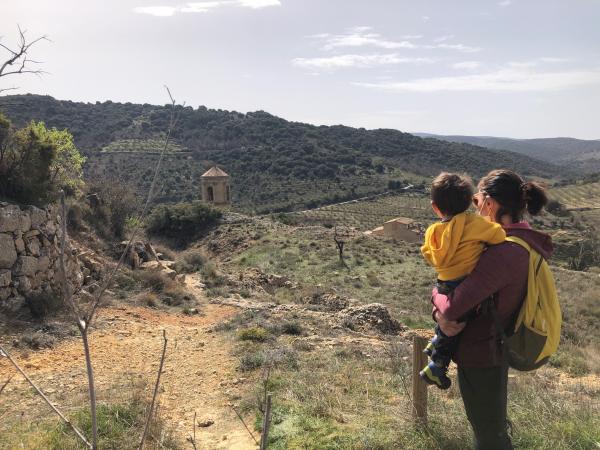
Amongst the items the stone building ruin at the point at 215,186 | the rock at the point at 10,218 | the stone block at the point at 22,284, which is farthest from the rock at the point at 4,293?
the stone building ruin at the point at 215,186

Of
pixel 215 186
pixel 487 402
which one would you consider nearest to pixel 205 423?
pixel 487 402

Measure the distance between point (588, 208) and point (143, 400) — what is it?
2389 inches

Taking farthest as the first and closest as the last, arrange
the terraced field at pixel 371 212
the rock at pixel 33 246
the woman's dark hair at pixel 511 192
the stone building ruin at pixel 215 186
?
the terraced field at pixel 371 212 < the stone building ruin at pixel 215 186 < the rock at pixel 33 246 < the woman's dark hair at pixel 511 192

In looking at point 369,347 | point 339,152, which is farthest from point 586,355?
point 339,152

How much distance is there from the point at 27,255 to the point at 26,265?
0.23 m

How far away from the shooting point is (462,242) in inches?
89.2

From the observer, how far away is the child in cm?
224

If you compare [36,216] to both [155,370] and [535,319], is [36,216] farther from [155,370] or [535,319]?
[535,319]

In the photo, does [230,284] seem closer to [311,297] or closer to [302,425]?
[311,297]

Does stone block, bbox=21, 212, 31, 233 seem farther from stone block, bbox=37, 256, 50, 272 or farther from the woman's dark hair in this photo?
the woman's dark hair

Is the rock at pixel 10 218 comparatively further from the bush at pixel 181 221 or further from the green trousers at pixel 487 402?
the bush at pixel 181 221

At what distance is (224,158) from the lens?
192 ft

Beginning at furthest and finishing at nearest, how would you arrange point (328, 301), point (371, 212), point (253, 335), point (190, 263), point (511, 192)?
point (371, 212) < point (190, 263) < point (328, 301) < point (253, 335) < point (511, 192)

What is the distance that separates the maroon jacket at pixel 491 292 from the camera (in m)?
2.17
